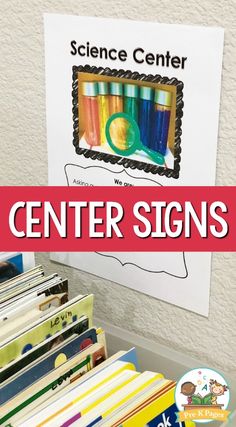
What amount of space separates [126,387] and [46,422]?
111 millimetres

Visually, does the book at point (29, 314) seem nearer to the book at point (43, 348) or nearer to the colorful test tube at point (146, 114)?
the book at point (43, 348)

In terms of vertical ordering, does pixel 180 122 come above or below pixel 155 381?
above

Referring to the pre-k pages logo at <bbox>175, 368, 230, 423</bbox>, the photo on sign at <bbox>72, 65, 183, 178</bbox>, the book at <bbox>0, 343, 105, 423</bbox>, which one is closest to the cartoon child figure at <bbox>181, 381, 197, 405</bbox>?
the pre-k pages logo at <bbox>175, 368, 230, 423</bbox>

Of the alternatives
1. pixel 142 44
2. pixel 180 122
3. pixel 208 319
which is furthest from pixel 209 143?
pixel 208 319

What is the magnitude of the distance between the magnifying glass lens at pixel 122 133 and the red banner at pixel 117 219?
67mm

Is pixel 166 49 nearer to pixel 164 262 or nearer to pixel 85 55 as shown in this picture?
pixel 85 55

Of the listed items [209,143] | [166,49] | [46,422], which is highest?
[166,49]

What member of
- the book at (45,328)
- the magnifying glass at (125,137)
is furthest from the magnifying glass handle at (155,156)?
the book at (45,328)

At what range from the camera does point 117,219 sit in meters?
0.94

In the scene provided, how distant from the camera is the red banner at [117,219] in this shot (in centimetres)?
87

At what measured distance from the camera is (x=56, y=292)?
86cm

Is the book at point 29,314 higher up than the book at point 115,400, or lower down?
higher up

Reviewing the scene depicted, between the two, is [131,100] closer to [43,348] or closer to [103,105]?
[103,105]

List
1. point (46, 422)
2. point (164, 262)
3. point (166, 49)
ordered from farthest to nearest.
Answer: point (164, 262)
point (166, 49)
point (46, 422)
